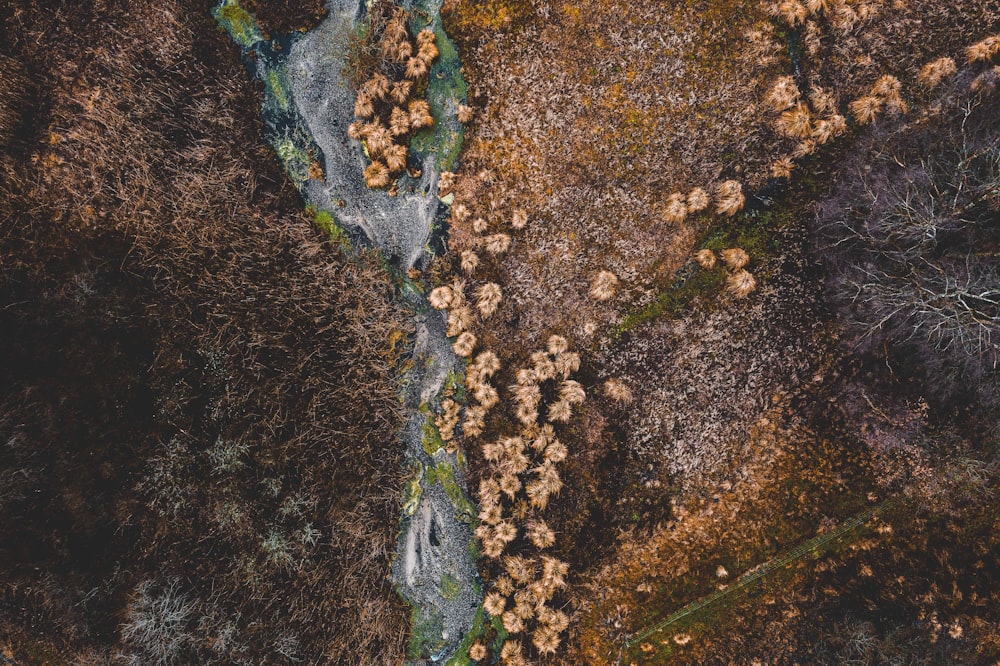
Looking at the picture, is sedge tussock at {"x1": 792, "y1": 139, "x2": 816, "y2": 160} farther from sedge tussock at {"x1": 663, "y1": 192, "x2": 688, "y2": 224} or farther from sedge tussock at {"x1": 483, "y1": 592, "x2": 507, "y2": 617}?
sedge tussock at {"x1": 483, "y1": 592, "x2": 507, "y2": 617}

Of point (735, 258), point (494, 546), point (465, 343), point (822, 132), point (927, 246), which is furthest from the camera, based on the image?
point (465, 343)

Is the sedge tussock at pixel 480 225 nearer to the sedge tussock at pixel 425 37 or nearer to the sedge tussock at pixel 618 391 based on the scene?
the sedge tussock at pixel 425 37

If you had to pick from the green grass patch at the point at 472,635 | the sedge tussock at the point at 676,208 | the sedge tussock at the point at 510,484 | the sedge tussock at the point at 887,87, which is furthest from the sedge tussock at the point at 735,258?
the green grass patch at the point at 472,635

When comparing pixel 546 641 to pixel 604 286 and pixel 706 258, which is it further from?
pixel 706 258

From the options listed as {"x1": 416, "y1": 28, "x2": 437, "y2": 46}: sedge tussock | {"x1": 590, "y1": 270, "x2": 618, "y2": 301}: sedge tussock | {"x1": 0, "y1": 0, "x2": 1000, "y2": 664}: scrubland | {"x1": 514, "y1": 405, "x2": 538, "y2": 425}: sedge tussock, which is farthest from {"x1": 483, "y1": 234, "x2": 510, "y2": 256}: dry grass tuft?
{"x1": 416, "y1": 28, "x2": 437, "y2": 46}: sedge tussock

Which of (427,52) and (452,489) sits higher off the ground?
(427,52)

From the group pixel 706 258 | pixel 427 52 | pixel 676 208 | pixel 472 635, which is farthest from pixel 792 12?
pixel 472 635
